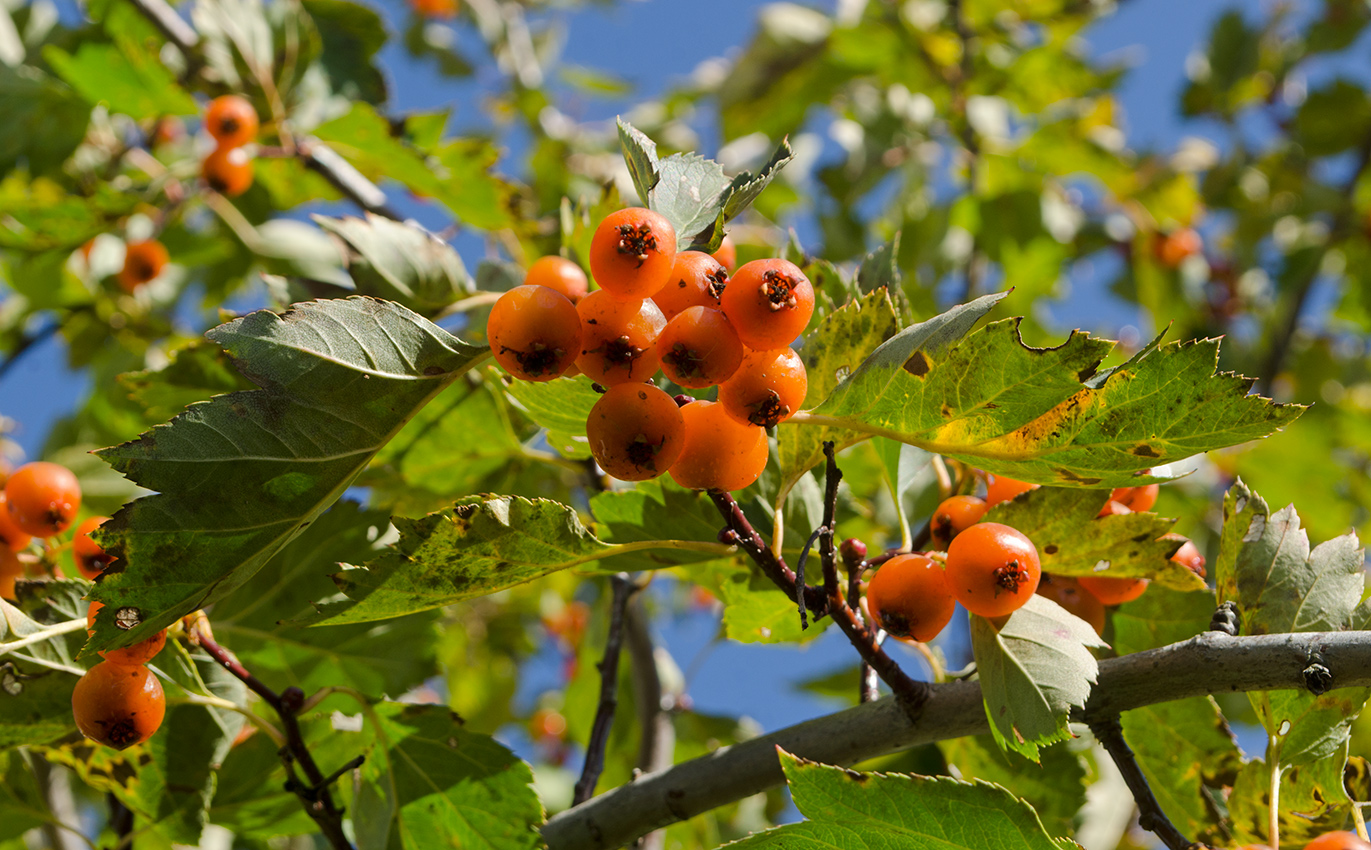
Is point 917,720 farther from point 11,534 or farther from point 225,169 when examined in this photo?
point 225,169

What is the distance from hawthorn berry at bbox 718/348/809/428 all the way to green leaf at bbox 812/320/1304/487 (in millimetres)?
109

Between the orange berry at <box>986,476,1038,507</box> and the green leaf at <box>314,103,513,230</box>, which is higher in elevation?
the green leaf at <box>314,103,513,230</box>

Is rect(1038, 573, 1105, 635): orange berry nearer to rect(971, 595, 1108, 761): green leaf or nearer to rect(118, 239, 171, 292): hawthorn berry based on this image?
rect(971, 595, 1108, 761): green leaf

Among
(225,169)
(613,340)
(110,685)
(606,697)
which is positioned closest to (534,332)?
(613,340)

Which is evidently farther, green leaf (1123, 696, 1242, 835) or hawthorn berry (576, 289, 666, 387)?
green leaf (1123, 696, 1242, 835)

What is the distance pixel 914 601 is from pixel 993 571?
14cm

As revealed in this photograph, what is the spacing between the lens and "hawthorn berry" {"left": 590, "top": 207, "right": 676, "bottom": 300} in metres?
1.33

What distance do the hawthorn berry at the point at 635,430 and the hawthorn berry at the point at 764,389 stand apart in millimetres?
91

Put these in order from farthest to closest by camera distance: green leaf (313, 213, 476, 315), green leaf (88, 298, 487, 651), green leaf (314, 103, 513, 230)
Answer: green leaf (314, 103, 513, 230), green leaf (313, 213, 476, 315), green leaf (88, 298, 487, 651)

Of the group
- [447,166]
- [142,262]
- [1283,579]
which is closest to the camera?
[1283,579]

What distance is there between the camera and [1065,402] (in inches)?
57.3

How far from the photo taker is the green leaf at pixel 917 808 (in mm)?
1445

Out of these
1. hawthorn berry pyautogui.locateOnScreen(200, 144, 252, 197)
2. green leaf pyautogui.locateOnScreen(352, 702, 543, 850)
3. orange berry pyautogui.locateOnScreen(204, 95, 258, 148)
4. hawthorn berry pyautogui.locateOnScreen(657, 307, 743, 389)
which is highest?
orange berry pyautogui.locateOnScreen(204, 95, 258, 148)

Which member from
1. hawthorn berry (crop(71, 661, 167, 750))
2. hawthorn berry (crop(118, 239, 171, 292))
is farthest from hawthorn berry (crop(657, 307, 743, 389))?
hawthorn berry (crop(118, 239, 171, 292))
